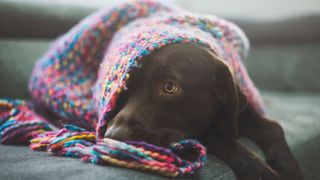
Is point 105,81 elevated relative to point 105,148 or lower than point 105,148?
elevated

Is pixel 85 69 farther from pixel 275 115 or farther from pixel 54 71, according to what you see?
pixel 275 115

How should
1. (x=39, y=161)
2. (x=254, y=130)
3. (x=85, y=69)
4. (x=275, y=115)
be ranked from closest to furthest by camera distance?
(x=39, y=161), (x=254, y=130), (x=85, y=69), (x=275, y=115)

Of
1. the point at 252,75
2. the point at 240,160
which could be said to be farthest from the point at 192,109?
the point at 252,75

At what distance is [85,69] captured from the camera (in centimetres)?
168

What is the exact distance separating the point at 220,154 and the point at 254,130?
0.95ft

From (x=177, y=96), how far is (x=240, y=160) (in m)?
0.26

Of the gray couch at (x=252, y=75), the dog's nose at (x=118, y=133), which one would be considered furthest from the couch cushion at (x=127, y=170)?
the dog's nose at (x=118, y=133)

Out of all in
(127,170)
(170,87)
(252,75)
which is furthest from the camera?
(252,75)

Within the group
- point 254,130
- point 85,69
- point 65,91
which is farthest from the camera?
point 85,69

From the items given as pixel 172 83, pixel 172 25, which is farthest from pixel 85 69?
pixel 172 83

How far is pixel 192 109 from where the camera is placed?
1235 millimetres

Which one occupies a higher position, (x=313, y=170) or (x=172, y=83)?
(x=172, y=83)

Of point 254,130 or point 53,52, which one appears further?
point 53,52

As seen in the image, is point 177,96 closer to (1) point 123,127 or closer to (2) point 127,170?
(1) point 123,127
